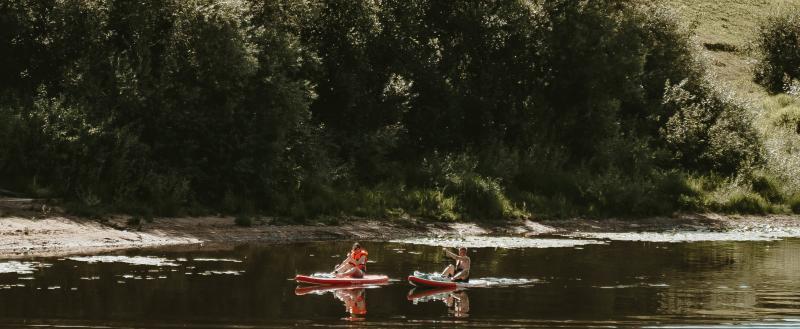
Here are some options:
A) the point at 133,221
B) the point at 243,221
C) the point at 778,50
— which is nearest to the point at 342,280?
the point at 133,221

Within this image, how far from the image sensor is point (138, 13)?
44.3 meters

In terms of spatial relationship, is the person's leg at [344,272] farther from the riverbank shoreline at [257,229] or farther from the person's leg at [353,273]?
the riverbank shoreline at [257,229]

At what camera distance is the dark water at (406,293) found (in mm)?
24250

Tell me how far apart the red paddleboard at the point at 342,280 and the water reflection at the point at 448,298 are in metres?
1.33

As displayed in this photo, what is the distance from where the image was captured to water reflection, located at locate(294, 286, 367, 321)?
26.0 metres

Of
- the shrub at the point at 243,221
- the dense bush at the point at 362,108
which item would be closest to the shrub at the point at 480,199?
the dense bush at the point at 362,108

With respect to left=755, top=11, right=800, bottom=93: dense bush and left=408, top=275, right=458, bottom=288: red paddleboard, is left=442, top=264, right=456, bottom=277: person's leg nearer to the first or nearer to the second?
left=408, top=275, right=458, bottom=288: red paddleboard

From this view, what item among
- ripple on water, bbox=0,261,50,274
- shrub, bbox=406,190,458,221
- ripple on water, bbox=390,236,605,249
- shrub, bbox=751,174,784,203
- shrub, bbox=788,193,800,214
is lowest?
ripple on water, bbox=0,261,50,274

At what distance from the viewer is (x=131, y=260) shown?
33.7 metres

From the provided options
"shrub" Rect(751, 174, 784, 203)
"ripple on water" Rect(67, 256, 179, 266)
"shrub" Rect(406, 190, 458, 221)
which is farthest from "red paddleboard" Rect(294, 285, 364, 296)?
"shrub" Rect(751, 174, 784, 203)

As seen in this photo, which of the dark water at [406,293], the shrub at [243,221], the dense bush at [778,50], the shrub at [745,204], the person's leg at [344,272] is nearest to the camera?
the dark water at [406,293]

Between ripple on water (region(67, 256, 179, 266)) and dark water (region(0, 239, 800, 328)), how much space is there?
0.94 feet

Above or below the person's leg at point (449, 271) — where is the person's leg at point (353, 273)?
below

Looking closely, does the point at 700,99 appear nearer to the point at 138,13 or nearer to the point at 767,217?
the point at 767,217
